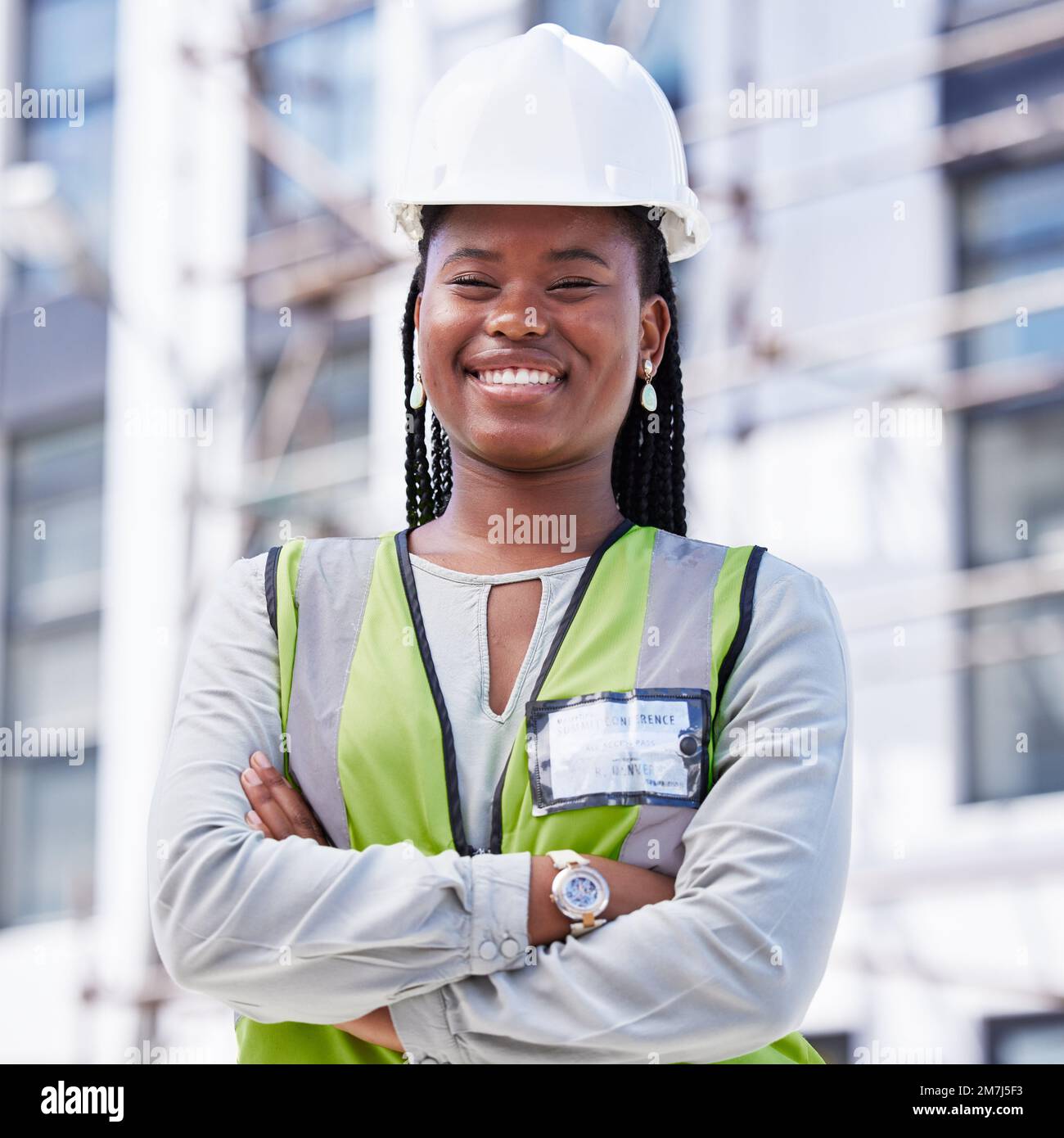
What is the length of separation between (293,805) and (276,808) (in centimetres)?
2

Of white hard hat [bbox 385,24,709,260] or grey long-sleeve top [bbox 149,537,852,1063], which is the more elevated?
white hard hat [bbox 385,24,709,260]

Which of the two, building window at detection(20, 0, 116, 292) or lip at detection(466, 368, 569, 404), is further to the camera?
building window at detection(20, 0, 116, 292)

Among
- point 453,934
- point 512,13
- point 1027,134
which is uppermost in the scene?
point 512,13

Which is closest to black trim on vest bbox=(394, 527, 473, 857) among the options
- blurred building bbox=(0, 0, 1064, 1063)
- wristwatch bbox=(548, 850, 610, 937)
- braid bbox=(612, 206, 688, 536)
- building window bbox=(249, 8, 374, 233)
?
wristwatch bbox=(548, 850, 610, 937)

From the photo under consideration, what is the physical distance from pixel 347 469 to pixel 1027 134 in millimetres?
3173

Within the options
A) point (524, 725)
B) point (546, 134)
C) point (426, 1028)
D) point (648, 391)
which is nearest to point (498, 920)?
point (426, 1028)

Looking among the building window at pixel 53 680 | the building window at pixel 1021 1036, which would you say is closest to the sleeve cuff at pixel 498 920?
the building window at pixel 1021 1036

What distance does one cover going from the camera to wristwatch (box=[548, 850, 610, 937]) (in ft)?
6.63

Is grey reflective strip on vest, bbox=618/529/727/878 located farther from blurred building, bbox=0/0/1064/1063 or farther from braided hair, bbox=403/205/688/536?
blurred building, bbox=0/0/1064/1063

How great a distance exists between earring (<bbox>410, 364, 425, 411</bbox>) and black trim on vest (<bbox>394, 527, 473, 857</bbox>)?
305 mm
